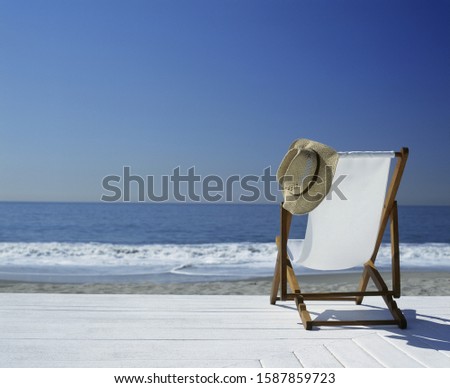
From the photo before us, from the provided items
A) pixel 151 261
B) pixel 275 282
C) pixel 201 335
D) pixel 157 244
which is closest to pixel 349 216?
pixel 275 282

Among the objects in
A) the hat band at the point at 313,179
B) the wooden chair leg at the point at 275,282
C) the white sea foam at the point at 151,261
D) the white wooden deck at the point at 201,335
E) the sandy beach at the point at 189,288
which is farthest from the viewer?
the white sea foam at the point at 151,261

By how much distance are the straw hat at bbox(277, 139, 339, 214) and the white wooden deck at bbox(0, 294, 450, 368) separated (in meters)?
0.62

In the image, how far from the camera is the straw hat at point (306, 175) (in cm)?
258

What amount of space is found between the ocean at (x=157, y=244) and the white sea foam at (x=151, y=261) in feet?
0.04

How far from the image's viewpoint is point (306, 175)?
273cm

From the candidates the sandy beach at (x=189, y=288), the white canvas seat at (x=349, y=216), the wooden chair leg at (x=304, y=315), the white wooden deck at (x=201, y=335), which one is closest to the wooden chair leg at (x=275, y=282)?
the white wooden deck at (x=201, y=335)

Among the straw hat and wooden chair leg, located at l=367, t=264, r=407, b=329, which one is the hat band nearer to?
the straw hat

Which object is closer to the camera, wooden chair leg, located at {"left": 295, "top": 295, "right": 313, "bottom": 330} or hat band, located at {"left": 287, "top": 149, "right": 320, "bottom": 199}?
wooden chair leg, located at {"left": 295, "top": 295, "right": 313, "bottom": 330}

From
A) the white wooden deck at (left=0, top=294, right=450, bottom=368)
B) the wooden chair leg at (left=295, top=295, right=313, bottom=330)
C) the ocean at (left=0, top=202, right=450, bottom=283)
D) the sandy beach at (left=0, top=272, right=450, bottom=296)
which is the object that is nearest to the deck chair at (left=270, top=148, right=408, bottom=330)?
the wooden chair leg at (left=295, top=295, right=313, bottom=330)

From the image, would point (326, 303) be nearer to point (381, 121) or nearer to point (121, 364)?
point (121, 364)

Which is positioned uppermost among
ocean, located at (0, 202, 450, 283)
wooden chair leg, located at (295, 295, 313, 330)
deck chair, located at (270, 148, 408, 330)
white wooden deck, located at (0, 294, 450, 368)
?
deck chair, located at (270, 148, 408, 330)

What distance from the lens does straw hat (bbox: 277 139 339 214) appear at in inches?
102

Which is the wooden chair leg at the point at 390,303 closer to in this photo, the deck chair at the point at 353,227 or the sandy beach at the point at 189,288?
the deck chair at the point at 353,227

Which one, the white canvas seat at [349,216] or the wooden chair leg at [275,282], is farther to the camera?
the wooden chair leg at [275,282]
